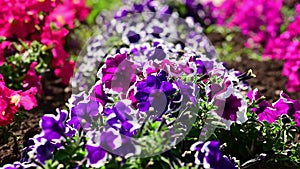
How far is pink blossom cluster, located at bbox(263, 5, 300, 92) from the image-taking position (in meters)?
4.56

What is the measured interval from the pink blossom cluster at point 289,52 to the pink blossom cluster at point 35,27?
1602mm

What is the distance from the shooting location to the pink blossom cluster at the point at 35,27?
3812 mm

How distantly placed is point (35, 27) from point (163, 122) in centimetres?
184

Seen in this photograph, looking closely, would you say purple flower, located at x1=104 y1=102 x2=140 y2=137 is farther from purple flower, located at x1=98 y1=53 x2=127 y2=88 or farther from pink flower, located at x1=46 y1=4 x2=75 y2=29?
pink flower, located at x1=46 y1=4 x2=75 y2=29

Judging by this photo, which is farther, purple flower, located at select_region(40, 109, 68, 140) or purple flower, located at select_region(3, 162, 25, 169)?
purple flower, located at select_region(3, 162, 25, 169)

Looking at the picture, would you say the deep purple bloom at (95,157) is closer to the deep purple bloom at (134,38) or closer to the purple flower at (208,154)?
the purple flower at (208,154)

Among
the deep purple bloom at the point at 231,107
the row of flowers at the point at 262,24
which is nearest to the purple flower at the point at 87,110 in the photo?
the deep purple bloom at the point at 231,107

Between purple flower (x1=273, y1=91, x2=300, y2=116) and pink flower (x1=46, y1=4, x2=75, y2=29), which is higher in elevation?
pink flower (x1=46, y1=4, x2=75, y2=29)

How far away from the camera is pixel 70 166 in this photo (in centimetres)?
247

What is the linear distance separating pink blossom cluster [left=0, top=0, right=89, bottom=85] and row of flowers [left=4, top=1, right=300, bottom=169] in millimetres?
843

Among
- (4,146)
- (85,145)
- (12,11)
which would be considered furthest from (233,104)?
(12,11)

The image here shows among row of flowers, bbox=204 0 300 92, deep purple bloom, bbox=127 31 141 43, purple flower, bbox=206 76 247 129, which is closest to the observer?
purple flower, bbox=206 76 247 129

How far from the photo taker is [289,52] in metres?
4.65

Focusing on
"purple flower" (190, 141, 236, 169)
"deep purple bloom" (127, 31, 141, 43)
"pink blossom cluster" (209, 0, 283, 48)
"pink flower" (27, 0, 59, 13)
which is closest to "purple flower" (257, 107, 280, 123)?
"purple flower" (190, 141, 236, 169)
